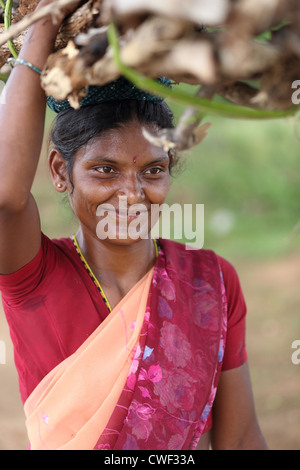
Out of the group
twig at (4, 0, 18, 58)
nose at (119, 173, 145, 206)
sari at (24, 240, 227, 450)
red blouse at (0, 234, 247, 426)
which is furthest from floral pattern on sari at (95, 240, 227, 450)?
twig at (4, 0, 18, 58)

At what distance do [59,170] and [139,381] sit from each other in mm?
588

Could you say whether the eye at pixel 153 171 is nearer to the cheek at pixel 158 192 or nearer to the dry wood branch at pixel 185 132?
the cheek at pixel 158 192

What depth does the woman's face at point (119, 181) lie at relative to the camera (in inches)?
53.4

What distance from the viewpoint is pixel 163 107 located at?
1503 mm

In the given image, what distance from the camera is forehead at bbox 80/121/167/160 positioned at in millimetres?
1353

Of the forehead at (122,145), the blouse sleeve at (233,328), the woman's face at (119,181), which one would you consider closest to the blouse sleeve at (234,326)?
the blouse sleeve at (233,328)

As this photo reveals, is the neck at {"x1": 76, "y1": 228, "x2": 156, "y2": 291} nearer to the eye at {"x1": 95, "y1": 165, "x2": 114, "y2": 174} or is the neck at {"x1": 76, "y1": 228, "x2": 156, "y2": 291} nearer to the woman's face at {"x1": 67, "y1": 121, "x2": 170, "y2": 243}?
the woman's face at {"x1": 67, "y1": 121, "x2": 170, "y2": 243}

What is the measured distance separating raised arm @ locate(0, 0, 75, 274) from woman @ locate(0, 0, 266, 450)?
0.27 feet

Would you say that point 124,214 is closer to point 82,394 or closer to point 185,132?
point 82,394

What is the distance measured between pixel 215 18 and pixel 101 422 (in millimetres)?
1011

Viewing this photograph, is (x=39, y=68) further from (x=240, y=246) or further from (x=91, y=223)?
(x=240, y=246)

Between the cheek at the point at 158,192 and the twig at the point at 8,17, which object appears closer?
the twig at the point at 8,17

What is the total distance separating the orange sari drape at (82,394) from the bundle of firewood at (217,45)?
762 mm

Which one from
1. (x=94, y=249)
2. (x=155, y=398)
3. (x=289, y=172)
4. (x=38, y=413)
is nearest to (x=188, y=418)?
(x=155, y=398)
